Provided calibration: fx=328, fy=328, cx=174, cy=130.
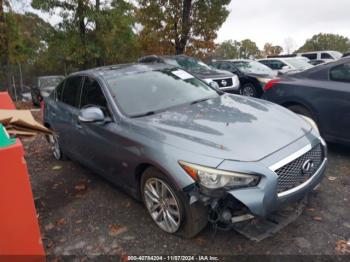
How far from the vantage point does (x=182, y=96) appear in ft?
13.5

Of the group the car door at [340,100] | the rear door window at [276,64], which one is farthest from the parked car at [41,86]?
the car door at [340,100]

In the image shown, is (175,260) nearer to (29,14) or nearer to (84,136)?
(84,136)

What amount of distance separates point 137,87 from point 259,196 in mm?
2117

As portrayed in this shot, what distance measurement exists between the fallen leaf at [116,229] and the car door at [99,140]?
0.52 m

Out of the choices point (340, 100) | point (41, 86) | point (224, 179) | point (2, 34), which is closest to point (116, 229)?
point (224, 179)

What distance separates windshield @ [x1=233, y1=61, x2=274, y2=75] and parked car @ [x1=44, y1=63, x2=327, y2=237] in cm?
627

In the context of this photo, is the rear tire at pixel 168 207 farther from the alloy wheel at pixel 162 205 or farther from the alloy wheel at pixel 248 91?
the alloy wheel at pixel 248 91

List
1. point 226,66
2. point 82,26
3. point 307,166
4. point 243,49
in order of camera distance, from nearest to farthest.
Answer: point 307,166 < point 226,66 < point 82,26 < point 243,49

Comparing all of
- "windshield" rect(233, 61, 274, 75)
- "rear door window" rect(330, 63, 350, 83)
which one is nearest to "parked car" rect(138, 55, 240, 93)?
"windshield" rect(233, 61, 274, 75)

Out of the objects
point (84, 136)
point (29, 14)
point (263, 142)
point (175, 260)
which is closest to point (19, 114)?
point (84, 136)

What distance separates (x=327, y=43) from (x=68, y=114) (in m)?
62.1

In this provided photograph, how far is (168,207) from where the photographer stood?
316cm

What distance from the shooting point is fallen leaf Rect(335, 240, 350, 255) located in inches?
112

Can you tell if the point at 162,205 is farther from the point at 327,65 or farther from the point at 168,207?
the point at 327,65
